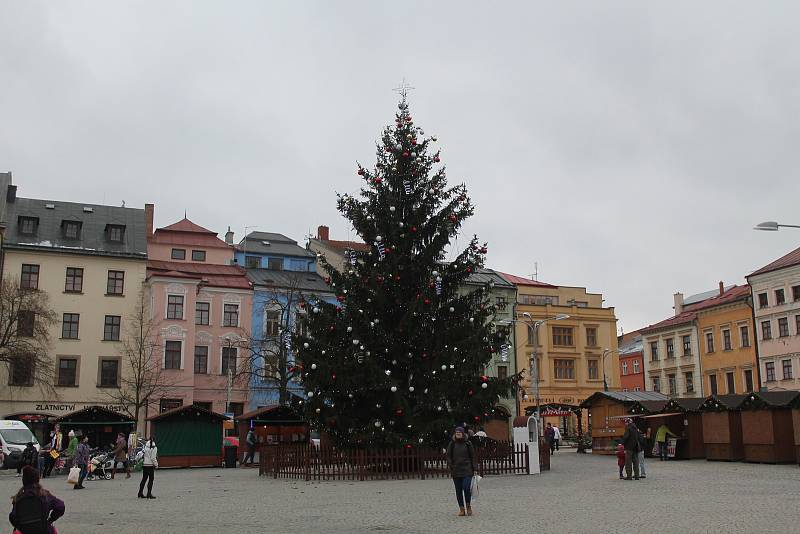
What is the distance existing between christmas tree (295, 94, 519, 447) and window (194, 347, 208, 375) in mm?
30332

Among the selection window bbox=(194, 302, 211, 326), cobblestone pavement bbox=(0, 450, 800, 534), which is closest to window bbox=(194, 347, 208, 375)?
window bbox=(194, 302, 211, 326)

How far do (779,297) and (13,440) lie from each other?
2008 inches

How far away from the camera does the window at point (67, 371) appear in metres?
52.1

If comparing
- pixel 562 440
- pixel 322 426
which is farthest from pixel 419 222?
pixel 562 440

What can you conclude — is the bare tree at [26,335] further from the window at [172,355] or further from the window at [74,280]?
the window at [172,355]

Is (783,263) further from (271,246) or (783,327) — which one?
(271,246)

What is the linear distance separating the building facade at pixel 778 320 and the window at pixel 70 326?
48178 mm

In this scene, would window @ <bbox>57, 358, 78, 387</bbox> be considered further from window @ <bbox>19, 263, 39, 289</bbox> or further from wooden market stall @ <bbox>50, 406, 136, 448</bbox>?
wooden market stall @ <bbox>50, 406, 136, 448</bbox>

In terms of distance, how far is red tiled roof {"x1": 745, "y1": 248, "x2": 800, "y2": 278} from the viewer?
59.5 meters

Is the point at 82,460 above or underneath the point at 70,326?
underneath

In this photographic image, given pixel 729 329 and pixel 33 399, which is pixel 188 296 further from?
pixel 729 329

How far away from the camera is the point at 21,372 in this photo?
49.7m

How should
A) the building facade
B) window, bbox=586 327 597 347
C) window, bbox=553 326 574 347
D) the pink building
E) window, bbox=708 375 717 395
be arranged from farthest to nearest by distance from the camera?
1. window, bbox=586 327 597 347
2. window, bbox=553 326 574 347
3. window, bbox=708 375 717 395
4. the building facade
5. the pink building

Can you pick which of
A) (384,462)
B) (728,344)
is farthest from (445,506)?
(728,344)
